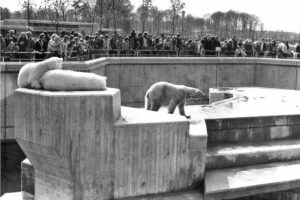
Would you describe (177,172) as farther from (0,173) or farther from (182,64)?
(182,64)

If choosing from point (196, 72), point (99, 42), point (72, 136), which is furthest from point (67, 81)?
point (196, 72)

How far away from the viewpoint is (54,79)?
31.1 feet

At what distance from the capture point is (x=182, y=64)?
25188 millimetres

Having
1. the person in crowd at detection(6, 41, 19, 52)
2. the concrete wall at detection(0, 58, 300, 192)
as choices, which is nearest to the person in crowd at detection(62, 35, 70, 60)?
the person in crowd at detection(6, 41, 19, 52)

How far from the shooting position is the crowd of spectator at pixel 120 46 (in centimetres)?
1722

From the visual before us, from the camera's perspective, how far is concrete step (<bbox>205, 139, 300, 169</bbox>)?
11.2 m

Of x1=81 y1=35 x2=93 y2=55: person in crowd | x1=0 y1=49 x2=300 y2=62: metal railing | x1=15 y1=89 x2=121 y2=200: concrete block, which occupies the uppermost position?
x1=81 y1=35 x2=93 y2=55: person in crowd

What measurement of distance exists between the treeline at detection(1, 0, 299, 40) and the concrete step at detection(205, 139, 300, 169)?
2340cm

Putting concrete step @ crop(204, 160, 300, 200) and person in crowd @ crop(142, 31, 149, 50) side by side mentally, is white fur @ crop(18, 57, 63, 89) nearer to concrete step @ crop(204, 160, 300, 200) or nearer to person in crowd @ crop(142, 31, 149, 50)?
concrete step @ crop(204, 160, 300, 200)

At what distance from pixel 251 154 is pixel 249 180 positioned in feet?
3.78

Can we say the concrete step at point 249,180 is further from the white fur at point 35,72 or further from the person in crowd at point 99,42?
the person in crowd at point 99,42

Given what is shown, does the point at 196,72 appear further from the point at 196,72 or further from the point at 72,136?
the point at 72,136

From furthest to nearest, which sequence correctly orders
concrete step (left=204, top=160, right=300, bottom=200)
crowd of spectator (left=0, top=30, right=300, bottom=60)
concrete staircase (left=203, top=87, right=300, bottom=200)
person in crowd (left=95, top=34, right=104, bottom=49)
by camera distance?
person in crowd (left=95, top=34, right=104, bottom=49), crowd of spectator (left=0, top=30, right=300, bottom=60), concrete staircase (left=203, top=87, right=300, bottom=200), concrete step (left=204, top=160, right=300, bottom=200)

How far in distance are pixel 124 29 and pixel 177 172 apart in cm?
4554
